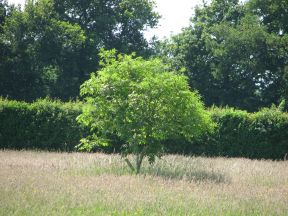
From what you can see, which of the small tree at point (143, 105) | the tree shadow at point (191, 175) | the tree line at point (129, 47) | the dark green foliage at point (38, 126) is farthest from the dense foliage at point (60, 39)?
the tree shadow at point (191, 175)

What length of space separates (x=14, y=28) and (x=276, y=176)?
1274 inches

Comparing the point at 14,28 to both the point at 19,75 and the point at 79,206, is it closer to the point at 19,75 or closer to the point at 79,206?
the point at 19,75

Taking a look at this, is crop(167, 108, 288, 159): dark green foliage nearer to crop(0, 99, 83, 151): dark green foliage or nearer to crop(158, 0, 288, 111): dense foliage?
crop(0, 99, 83, 151): dark green foliage

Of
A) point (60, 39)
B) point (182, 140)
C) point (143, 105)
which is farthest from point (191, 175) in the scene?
point (60, 39)

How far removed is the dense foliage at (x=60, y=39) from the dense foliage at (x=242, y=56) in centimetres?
584

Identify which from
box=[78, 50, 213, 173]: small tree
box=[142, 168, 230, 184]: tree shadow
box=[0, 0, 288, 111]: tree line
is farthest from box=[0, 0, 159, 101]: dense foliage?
box=[142, 168, 230, 184]: tree shadow

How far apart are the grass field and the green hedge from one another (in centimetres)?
720

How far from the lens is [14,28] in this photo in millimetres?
40375

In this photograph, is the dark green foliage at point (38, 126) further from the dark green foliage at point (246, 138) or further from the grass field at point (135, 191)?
the grass field at point (135, 191)

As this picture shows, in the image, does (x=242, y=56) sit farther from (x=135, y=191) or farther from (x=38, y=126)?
(x=135, y=191)

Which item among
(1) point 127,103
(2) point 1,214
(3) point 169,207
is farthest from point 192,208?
(1) point 127,103

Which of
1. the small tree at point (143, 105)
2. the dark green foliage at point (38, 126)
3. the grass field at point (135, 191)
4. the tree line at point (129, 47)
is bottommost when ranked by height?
the grass field at point (135, 191)

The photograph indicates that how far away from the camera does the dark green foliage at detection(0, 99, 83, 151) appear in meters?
23.2

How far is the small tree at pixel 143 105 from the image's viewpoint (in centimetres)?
1403
